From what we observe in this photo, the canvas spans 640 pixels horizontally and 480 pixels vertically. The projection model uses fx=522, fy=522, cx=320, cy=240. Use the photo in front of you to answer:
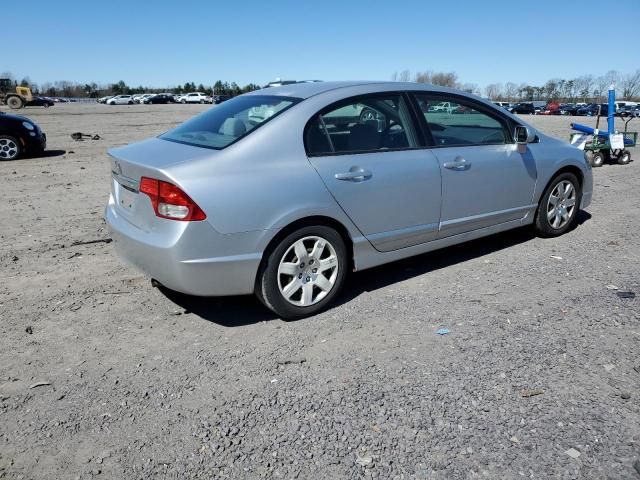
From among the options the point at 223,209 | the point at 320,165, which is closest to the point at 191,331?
the point at 223,209

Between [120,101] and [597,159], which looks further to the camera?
[120,101]

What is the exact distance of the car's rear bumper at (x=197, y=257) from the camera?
11.1ft

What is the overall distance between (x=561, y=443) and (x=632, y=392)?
733 mm

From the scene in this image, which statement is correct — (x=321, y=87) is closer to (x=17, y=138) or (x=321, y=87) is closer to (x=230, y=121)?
(x=230, y=121)

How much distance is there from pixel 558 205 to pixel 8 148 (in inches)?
464

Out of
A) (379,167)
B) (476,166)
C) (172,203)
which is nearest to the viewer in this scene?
(172,203)

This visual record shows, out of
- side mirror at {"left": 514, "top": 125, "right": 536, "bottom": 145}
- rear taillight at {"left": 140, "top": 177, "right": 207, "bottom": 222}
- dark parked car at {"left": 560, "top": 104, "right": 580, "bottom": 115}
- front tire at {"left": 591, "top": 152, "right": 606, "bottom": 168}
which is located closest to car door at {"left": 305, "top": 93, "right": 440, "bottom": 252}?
rear taillight at {"left": 140, "top": 177, "right": 207, "bottom": 222}

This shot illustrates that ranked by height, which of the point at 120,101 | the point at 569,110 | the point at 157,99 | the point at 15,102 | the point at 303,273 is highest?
the point at 157,99

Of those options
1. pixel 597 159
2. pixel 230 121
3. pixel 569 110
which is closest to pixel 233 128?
pixel 230 121

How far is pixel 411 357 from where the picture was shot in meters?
3.38

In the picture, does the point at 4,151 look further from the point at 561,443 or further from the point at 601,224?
the point at 561,443

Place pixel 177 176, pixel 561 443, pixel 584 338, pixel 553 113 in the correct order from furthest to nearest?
1. pixel 553 113
2. pixel 584 338
3. pixel 177 176
4. pixel 561 443

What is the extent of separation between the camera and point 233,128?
3.92 metres

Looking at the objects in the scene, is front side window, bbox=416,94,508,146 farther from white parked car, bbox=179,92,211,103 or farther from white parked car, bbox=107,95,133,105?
white parked car, bbox=179,92,211,103
